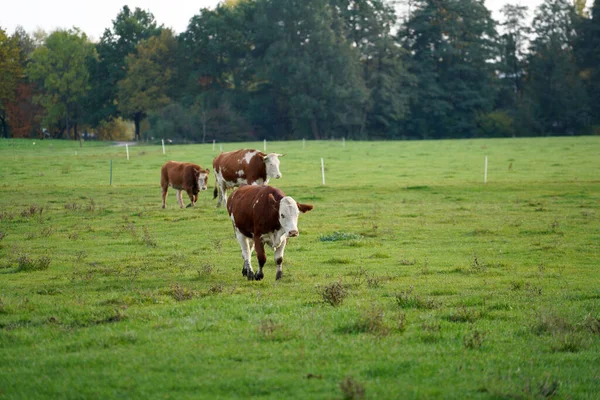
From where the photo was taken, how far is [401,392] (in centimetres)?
666

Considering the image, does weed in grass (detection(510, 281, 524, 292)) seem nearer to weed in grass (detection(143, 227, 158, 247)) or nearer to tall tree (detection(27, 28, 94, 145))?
weed in grass (detection(143, 227, 158, 247))

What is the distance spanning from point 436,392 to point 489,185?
28.0 m

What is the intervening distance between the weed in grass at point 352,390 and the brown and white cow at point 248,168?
741 inches

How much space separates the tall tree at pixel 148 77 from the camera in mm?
88750

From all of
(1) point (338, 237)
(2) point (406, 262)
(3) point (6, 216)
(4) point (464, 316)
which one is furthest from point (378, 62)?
(4) point (464, 316)

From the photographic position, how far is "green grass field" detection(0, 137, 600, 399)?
7.02 m

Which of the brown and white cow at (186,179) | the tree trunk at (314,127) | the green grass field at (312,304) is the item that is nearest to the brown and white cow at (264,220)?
the green grass field at (312,304)

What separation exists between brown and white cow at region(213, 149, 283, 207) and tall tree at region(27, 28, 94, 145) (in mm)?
71090

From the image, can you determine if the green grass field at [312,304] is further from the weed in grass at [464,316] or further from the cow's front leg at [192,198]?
the cow's front leg at [192,198]

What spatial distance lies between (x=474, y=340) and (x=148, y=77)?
85.4 m

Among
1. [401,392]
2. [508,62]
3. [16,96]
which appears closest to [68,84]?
[16,96]

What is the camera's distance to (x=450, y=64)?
334ft

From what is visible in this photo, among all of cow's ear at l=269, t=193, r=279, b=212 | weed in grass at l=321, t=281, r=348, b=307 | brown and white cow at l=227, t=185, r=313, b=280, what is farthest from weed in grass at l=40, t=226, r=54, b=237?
weed in grass at l=321, t=281, r=348, b=307

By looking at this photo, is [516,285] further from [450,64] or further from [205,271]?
[450,64]
